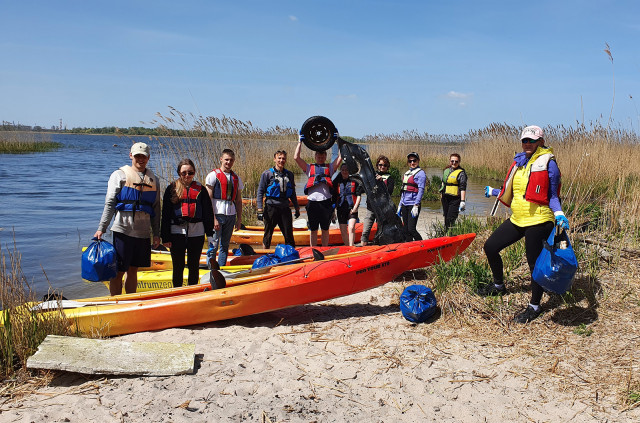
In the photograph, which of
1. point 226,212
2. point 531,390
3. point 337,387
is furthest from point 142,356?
point 531,390

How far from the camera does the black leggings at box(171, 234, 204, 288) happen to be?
4.79 m

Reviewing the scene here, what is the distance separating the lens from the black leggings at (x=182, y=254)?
479 cm

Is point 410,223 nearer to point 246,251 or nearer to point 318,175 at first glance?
→ point 318,175

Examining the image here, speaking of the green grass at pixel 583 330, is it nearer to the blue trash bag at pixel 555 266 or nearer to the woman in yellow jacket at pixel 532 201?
the woman in yellow jacket at pixel 532 201

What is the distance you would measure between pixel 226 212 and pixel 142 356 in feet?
7.89

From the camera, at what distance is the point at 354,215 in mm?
7043

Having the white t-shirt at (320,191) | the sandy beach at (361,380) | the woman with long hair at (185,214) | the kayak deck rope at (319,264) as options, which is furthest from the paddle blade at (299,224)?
the sandy beach at (361,380)

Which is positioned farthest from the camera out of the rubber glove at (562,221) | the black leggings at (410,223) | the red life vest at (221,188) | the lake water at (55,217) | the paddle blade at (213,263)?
the lake water at (55,217)

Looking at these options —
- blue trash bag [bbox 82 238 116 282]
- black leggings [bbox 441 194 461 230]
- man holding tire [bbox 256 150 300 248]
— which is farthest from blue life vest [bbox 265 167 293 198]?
black leggings [bbox 441 194 461 230]

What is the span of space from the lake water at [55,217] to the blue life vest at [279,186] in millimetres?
2710

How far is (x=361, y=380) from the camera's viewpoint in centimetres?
350

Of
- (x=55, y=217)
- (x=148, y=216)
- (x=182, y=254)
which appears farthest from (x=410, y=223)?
(x=55, y=217)

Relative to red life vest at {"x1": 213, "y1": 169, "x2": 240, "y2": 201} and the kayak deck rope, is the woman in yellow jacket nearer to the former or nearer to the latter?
the kayak deck rope

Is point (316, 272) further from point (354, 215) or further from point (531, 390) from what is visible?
point (354, 215)
